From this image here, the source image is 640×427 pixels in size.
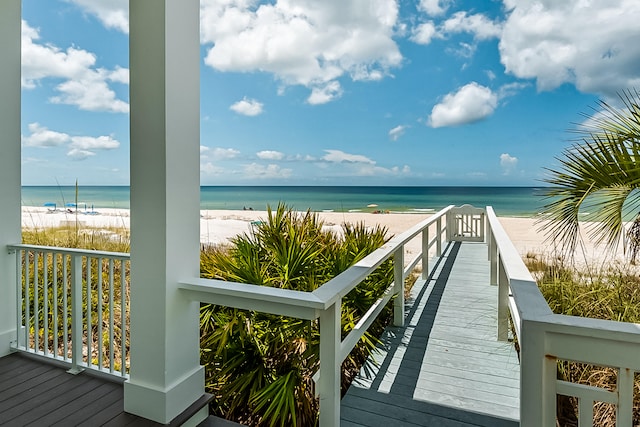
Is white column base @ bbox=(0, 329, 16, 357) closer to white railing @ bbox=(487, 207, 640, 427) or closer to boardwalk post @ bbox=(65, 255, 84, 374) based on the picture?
boardwalk post @ bbox=(65, 255, 84, 374)

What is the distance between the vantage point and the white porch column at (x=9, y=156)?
8.83 ft

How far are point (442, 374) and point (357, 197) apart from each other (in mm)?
32338

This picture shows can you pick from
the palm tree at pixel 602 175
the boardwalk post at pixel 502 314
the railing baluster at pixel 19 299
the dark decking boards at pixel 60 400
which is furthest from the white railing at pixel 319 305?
the palm tree at pixel 602 175

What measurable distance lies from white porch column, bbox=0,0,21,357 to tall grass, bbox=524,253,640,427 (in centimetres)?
408

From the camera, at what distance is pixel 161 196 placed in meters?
1.78

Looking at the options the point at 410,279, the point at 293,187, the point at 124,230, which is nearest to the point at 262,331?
the point at 410,279

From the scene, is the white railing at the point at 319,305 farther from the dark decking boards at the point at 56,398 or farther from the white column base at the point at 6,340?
the white column base at the point at 6,340

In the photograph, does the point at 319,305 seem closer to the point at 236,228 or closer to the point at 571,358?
the point at 571,358

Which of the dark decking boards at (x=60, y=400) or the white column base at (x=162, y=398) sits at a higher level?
the white column base at (x=162, y=398)

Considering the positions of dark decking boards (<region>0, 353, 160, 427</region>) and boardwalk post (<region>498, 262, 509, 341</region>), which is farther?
boardwalk post (<region>498, 262, 509, 341</region>)

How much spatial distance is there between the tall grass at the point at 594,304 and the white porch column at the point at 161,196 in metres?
2.38

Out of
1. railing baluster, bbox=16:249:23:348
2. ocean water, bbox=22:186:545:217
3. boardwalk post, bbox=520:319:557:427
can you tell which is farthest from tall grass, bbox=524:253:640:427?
ocean water, bbox=22:186:545:217

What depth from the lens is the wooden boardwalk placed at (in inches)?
82.5

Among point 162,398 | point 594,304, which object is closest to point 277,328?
point 162,398
